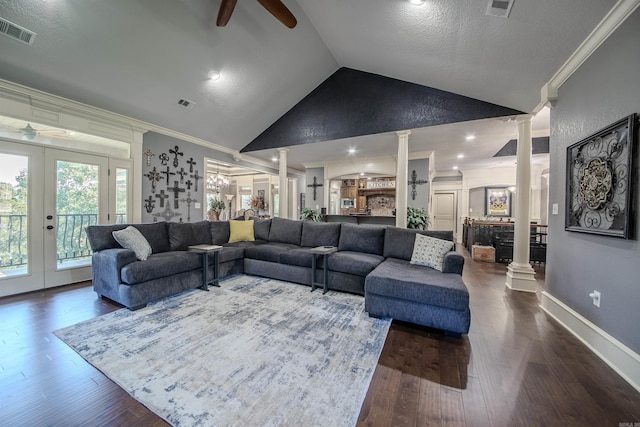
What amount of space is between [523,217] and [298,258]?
3.50 m

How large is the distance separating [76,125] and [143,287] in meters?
2.82

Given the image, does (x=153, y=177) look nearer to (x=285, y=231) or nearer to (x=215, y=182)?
(x=285, y=231)

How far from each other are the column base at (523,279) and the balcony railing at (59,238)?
21.3 feet

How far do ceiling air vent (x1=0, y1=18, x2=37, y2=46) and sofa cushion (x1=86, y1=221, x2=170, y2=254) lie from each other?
6.94 feet

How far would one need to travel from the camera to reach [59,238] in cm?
354

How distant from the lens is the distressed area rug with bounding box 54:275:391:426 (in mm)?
1388

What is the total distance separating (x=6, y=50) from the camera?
2650 mm

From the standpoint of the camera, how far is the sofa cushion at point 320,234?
4.08 metres

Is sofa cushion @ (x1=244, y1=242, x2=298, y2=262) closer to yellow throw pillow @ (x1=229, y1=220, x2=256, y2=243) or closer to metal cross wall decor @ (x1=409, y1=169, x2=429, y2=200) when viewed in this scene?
yellow throw pillow @ (x1=229, y1=220, x2=256, y2=243)

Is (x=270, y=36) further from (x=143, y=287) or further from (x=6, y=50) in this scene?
(x=143, y=287)

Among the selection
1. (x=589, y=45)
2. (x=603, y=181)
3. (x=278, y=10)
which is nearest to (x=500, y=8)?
(x=589, y=45)

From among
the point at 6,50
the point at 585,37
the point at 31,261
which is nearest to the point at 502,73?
the point at 585,37

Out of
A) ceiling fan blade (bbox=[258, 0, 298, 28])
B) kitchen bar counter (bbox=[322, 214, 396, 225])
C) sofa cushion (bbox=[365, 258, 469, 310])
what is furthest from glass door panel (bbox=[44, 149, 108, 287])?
kitchen bar counter (bbox=[322, 214, 396, 225])

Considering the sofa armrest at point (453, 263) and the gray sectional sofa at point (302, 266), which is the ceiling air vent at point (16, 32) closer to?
the gray sectional sofa at point (302, 266)
